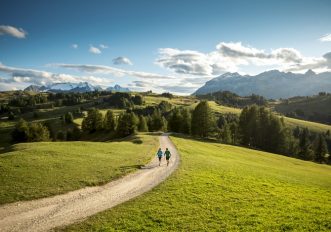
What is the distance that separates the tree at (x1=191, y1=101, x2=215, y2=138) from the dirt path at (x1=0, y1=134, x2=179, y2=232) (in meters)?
70.7

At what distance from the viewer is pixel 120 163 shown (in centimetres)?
3809

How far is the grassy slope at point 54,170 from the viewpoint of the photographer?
24.5m

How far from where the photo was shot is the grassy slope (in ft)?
80.5

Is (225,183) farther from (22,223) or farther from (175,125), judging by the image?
(175,125)

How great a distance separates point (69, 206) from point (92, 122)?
100983mm

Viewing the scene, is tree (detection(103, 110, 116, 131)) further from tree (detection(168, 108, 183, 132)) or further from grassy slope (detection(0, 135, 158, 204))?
grassy slope (detection(0, 135, 158, 204))

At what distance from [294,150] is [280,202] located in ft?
350

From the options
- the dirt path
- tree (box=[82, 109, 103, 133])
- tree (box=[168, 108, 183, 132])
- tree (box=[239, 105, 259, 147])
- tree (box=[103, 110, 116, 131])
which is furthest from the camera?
tree (box=[82, 109, 103, 133])

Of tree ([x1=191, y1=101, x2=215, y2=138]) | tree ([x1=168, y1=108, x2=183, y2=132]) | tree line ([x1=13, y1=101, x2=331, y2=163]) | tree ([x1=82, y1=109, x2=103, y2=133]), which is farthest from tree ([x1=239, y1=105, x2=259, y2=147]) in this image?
tree ([x1=82, y1=109, x2=103, y2=133])

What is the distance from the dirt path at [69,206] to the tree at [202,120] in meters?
70.7

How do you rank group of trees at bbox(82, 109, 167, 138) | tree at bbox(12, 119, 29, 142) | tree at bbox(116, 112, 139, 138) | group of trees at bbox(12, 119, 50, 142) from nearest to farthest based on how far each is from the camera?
tree at bbox(116, 112, 139, 138)
group of trees at bbox(12, 119, 50, 142)
tree at bbox(12, 119, 29, 142)
group of trees at bbox(82, 109, 167, 138)

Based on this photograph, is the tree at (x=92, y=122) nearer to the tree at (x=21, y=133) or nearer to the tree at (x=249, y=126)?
the tree at (x=21, y=133)

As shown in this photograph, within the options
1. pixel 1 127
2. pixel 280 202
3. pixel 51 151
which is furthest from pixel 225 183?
pixel 1 127

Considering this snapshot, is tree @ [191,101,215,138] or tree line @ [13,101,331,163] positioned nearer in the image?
tree @ [191,101,215,138]
